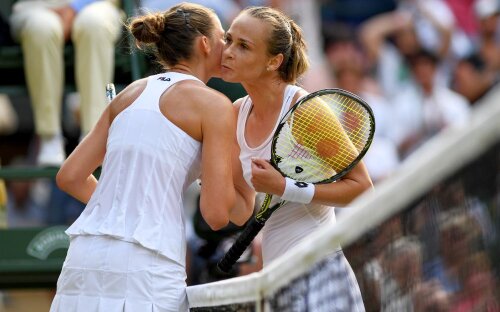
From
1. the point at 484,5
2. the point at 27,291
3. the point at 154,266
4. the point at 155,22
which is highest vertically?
the point at 484,5

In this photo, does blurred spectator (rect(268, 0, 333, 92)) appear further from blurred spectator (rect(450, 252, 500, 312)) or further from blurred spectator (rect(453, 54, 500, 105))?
blurred spectator (rect(450, 252, 500, 312))

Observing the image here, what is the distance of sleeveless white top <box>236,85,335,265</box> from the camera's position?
3641 millimetres

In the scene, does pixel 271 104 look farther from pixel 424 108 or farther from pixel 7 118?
pixel 7 118

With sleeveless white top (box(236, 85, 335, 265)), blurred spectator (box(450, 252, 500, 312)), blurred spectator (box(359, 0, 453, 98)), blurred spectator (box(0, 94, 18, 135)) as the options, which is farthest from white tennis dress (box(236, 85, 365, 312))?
blurred spectator (box(359, 0, 453, 98))

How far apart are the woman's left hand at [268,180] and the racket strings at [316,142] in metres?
0.09

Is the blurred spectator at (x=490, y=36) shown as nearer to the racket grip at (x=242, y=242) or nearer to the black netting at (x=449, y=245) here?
the racket grip at (x=242, y=242)

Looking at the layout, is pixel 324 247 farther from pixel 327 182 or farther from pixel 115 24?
pixel 115 24

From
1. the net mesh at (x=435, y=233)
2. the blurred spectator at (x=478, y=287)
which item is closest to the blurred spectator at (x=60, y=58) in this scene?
the net mesh at (x=435, y=233)

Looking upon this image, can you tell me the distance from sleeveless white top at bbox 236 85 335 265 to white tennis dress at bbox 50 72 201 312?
341 millimetres

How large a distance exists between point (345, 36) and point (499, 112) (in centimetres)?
618

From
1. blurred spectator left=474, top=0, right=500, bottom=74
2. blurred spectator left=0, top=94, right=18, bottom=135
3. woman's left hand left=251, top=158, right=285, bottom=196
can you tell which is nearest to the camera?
woman's left hand left=251, top=158, right=285, bottom=196

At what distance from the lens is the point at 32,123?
7.30 meters

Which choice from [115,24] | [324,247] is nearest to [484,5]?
[115,24]

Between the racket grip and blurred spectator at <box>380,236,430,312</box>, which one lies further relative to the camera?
the racket grip
